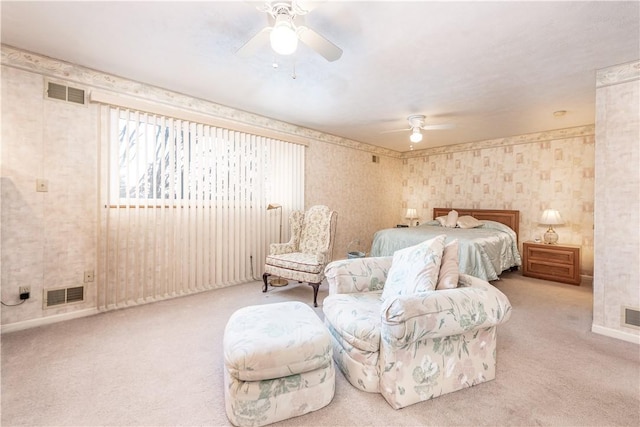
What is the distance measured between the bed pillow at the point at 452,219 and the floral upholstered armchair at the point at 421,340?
12.5ft

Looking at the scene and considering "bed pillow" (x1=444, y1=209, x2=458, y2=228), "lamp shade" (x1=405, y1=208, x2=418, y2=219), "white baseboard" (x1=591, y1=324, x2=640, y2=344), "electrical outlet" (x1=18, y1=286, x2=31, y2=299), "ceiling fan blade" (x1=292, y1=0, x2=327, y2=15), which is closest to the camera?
"ceiling fan blade" (x1=292, y1=0, x2=327, y2=15)

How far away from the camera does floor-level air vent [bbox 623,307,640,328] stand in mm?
2410

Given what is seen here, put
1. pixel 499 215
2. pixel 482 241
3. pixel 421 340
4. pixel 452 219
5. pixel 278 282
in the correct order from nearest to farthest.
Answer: pixel 421 340
pixel 482 241
pixel 278 282
pixel 499 215
pixel 452 219

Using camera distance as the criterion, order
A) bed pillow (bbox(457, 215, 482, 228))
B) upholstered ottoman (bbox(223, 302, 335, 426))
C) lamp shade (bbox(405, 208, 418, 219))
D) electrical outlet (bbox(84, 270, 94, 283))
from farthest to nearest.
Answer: lamp shade (bbox(405, 208, 418, 219)) < bed pillow (bbox(457, 215, 482, 228)) < electrical outlet (bbox(84, 270, 94, 283)) < upholstered ottoman (bbox(223, 302, 335, 426))

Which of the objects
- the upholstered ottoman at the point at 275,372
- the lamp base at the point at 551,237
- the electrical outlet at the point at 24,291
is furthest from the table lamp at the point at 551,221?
the electrical outlet at the point at 24,291

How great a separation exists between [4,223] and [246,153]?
251cm

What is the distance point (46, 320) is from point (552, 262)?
21.1 feet

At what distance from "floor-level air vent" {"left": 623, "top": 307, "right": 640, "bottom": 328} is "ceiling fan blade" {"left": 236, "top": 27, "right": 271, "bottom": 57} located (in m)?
3.74

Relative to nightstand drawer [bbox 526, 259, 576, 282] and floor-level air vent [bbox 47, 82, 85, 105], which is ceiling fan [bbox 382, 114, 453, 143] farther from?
floor-level air vent [bbox 47, 82, 85, 105]

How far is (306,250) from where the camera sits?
3912mm

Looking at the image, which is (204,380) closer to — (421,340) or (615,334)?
(421,340)

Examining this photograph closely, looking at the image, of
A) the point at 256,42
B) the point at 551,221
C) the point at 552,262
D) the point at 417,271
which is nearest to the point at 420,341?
the point at 417,271

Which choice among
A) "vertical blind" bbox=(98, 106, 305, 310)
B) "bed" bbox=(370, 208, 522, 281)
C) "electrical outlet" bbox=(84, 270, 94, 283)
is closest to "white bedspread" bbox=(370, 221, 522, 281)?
"bed" bbox=(370, 208, 522, 281)

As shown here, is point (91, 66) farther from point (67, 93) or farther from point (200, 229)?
point (200, 229)
